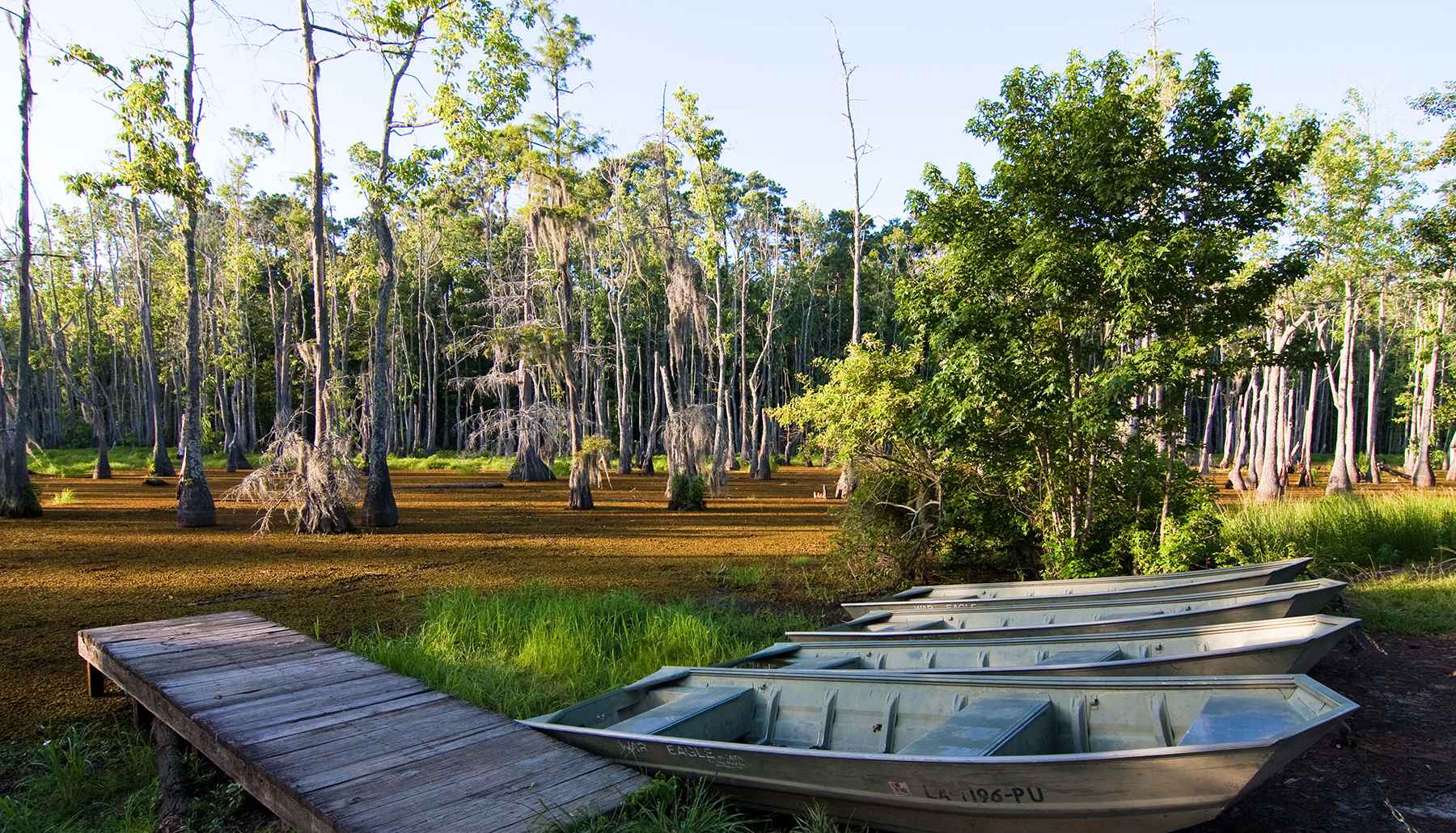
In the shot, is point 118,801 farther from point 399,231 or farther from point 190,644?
point 399,231

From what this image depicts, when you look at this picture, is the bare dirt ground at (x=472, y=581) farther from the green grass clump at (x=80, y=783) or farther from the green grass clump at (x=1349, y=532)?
the green grass clump at (x=1349, y=532)

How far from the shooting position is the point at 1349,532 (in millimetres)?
10781

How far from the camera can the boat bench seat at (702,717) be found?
4.00m

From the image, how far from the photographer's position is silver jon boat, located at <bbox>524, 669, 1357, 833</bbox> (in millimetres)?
2658

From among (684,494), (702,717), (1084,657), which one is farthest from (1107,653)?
(684,494)

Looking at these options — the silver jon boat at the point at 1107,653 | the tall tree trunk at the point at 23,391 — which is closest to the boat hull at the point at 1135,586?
the silver jon boat at the point at 1107,653

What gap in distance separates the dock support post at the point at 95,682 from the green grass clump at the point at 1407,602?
10.3 m

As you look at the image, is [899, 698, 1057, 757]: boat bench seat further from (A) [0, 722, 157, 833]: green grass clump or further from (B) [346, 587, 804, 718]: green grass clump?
(A) [0, 722, 157, 833]: green grass clump

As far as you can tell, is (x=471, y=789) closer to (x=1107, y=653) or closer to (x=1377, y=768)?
(x=1107, y=653)

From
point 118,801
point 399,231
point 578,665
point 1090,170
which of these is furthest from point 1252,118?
point 399,231

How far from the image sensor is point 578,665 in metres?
6.15

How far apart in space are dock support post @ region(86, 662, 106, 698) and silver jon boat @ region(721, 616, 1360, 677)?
4.66 meters

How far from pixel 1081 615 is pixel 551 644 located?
412cm

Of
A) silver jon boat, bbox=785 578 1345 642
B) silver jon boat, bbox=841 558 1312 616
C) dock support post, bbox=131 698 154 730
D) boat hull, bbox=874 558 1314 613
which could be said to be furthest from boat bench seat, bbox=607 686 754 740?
dock support post, bbox=131 698 154 730
